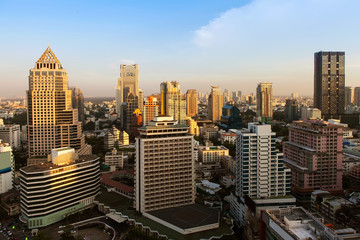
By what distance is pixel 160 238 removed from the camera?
14445mm

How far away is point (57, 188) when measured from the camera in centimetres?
1803

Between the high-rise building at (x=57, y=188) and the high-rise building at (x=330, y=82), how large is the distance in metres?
48.7

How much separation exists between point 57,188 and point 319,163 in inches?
667

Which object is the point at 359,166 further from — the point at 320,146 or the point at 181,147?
the point at 181,147

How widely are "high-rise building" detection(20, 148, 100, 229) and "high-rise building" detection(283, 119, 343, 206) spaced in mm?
13707

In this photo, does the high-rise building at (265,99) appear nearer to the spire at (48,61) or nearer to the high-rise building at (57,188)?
the spire at (48,61)

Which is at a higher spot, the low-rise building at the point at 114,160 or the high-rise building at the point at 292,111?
the high-rise building at the point at 292,111

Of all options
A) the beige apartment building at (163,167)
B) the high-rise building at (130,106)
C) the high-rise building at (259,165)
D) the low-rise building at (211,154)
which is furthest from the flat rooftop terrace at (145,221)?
the high-rise building at (130,106)

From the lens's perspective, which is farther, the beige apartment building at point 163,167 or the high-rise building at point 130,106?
the high-rise building at point 130,106

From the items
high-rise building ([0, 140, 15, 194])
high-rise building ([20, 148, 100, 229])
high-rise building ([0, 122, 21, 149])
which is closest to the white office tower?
high-rise building ([20, 148, 100, 229])

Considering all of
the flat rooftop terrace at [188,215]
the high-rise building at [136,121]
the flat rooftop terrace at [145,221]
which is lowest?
the flat rooftop terrace at [145,221]

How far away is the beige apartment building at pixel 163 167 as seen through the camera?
17219 millimetres

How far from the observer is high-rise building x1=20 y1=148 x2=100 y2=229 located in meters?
17.3

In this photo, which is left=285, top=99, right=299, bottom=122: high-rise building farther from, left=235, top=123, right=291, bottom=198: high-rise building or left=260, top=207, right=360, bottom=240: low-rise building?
left=260, top=207, right=360, bottom=240: low-rise building
